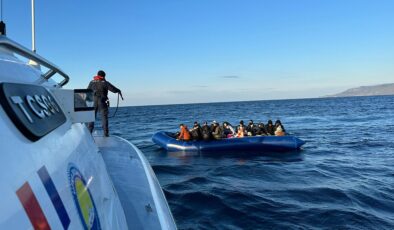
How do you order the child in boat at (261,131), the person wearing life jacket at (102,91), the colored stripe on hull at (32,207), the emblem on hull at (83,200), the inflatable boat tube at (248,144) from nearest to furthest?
the colored stripe on hull at (32,207)
the emblem on hull at (83,200)
the person wearing life jacket at (102,91)
the inflatable boat tube at (248,144)
the child in boat at (261,131)

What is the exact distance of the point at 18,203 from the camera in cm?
103

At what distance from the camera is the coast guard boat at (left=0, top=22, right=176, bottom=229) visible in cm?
108

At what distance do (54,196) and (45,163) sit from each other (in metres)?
0.14

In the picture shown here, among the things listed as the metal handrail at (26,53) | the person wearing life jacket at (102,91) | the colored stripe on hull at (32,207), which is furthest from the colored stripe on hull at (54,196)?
the person wearing life jacket at (102,91)

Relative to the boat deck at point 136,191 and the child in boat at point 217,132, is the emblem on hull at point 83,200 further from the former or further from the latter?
the child in boat at point 217,132

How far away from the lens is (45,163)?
1.40m

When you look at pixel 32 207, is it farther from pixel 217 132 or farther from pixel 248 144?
pixel 217 132

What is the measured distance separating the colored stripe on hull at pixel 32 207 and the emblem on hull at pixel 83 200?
0.47 metres

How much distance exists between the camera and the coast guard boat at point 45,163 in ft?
3.54

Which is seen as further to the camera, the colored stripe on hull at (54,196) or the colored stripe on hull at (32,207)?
the colored stripe on hull at (54,196)

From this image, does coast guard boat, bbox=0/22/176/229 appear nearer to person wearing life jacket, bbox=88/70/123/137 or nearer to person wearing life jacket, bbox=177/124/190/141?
person wearing life jacket, bbox=88/70/123/137

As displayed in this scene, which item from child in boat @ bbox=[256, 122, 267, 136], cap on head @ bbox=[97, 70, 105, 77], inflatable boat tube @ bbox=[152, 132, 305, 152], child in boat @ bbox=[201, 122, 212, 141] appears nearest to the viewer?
cap on head @ bbox=[97, 70, 105, 77]

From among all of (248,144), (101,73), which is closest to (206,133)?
(248,144)

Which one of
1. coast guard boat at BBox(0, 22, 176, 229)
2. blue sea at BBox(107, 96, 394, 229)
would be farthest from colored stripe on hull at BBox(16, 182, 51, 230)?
blue sea at BBox(107, 96, 394, 229)
